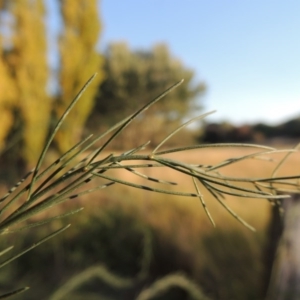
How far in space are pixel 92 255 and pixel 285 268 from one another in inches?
77.8

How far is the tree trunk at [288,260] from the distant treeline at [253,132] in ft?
34.7

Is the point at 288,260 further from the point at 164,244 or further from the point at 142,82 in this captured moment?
the point at 142,82

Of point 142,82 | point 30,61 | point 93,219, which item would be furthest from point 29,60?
point 142,82

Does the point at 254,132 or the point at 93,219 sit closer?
the point at 93,219

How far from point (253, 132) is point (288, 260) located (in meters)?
11.8

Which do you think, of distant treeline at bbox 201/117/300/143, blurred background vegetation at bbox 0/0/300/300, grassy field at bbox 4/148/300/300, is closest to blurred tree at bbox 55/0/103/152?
blurred background vegetation at bbox 0/0/300/300

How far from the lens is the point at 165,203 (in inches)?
170

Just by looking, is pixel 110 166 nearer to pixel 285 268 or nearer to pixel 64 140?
pixel 285 268

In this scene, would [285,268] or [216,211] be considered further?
[216,211]

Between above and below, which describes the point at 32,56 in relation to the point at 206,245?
above

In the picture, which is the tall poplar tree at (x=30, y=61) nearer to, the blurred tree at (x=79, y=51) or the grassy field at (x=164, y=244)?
the blurred tree at (x=79, y=51)

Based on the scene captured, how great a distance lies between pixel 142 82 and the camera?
12.4 meters

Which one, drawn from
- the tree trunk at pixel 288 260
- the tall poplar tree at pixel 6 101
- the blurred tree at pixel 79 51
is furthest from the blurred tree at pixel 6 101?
the tree trunk at pixel 288 260

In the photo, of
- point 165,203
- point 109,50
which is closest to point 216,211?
point 165,203
